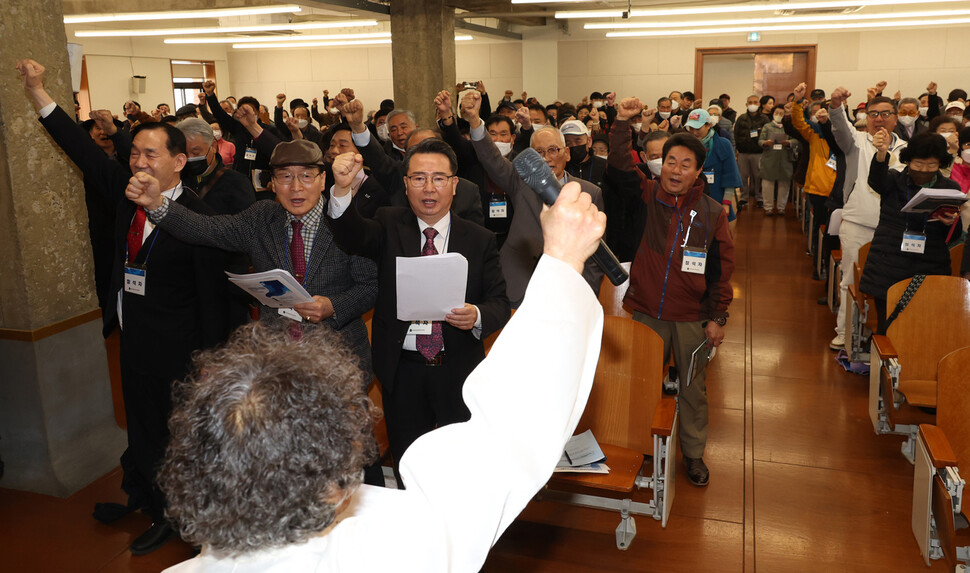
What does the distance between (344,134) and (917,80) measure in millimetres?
14276

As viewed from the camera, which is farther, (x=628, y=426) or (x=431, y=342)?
(x=628, y=426)

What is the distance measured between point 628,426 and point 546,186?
221 cm

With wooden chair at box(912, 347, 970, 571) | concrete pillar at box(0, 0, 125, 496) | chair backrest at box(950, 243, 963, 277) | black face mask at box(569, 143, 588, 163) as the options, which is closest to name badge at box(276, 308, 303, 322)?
concrete pillar at box(0, 0, 125, 496)

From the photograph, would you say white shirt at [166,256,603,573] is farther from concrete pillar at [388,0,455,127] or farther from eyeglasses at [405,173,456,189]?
concrete pillar at [388,0,455,127]

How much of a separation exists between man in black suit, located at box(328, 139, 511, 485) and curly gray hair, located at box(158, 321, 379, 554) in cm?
175

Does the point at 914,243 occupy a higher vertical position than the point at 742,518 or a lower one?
higher

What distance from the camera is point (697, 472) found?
3.64 m

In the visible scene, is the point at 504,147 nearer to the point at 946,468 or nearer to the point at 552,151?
the point at 552,151

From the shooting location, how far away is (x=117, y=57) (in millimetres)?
15188

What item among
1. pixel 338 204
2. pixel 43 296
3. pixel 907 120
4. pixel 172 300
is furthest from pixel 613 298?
pixel 907 120

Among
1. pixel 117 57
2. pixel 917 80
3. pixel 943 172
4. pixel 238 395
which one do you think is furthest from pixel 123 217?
pixel 917 80

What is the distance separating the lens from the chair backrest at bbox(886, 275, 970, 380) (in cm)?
373

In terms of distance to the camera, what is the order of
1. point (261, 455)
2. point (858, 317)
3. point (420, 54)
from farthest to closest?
1. point (420, 54)
2. point (858, 317)
3. point (261, 455)

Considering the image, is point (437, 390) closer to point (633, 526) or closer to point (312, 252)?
point (312, 252)
